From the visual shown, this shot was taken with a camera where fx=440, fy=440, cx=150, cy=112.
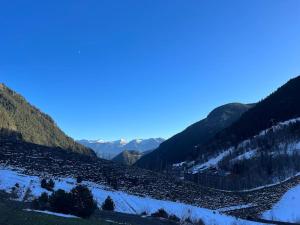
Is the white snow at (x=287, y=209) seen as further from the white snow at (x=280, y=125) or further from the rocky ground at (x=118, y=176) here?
the white snow at (x=280, y=125)

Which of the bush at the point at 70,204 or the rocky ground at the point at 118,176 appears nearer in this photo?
the bush at the point at 70,204

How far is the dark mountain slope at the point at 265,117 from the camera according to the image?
6678 inches

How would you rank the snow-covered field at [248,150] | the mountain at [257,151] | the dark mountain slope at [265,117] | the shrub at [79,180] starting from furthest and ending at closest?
1. the dark mountain slope at [265,117]
2. the snow-covered field at [248,150]
3. the mountain at [257,151]
4. the shrub at [79,180]

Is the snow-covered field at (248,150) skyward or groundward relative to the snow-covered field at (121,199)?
skyward

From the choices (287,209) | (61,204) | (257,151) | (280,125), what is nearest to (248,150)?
(257,151)

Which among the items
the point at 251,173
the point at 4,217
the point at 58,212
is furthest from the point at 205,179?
the point at 4,217

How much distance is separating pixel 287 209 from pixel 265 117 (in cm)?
11958

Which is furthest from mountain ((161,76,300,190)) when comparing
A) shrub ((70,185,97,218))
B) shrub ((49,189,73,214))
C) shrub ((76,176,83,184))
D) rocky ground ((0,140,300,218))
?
shrub ((49,189,73,214))

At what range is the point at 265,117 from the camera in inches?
7131

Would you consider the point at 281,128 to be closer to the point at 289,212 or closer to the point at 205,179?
the point at 205,179

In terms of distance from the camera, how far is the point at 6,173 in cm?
4216

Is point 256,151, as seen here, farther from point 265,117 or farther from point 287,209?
point 287,209

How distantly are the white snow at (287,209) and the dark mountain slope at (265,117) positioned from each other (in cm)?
9321

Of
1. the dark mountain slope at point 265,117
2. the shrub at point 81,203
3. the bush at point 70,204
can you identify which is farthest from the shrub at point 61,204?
the dark mountain slope at point 265,117
